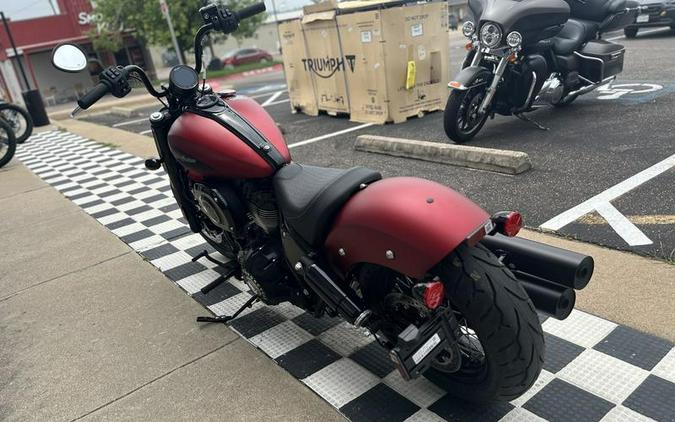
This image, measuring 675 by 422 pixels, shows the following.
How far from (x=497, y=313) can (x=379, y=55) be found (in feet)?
20.3

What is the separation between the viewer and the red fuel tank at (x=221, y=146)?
2564 millimetres

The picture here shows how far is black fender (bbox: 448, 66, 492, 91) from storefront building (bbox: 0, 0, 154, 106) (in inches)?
925

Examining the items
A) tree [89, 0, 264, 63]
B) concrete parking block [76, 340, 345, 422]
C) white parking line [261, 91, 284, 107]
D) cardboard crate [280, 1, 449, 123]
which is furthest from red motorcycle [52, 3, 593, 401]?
tree [89, 0, 264, 63]

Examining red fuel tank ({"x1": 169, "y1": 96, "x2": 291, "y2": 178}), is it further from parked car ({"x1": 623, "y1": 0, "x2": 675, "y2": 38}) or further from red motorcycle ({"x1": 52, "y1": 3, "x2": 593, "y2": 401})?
parked car ({"x1": 623, "y1": 0, "x2": 675, "y2": 38})

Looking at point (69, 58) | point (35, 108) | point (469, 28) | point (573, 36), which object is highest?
point (69, 58)

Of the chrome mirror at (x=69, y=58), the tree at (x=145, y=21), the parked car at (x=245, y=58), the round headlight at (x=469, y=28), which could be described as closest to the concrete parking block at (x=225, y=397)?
the chrome mirror at (x=69, y=58)

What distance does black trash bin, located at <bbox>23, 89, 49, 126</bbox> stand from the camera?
13.0 meters

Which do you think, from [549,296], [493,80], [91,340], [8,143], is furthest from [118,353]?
[8,143]

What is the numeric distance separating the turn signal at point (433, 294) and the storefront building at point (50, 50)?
26.7 meters

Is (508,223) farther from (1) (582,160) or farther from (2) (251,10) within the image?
(1) (582,160)

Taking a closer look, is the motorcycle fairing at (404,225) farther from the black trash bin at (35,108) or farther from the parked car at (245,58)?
the parked car at (245,58)

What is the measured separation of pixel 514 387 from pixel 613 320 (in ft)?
3.25

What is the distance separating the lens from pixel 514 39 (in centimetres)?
539

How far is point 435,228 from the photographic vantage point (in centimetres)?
182
